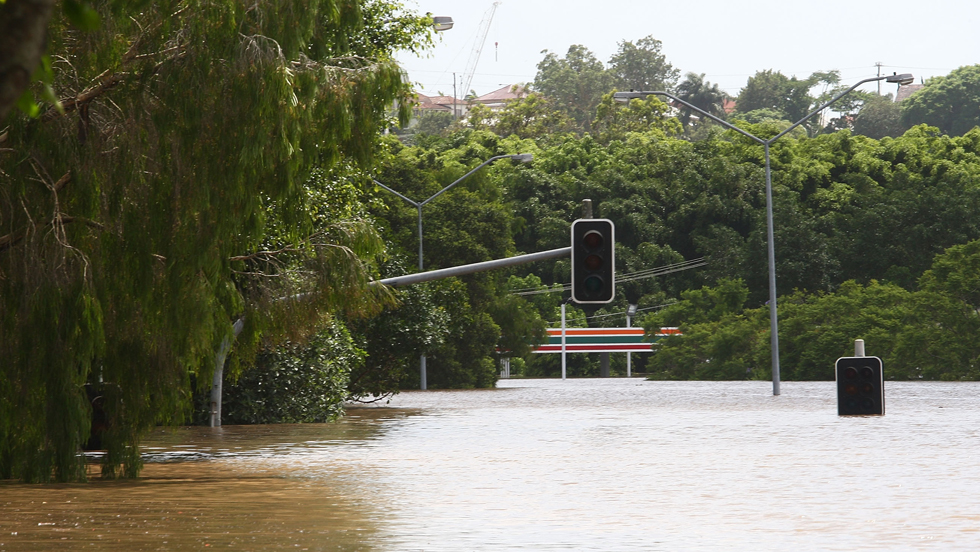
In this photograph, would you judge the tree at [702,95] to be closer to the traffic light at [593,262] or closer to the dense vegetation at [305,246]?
the dense vegetation at [305,246]

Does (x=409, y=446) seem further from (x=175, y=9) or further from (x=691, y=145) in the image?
(x=691, y=145)

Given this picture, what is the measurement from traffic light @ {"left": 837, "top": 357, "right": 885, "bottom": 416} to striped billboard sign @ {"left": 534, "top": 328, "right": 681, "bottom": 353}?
57.3 meters

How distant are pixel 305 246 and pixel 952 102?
12339 centimetres

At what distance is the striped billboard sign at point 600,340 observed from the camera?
260ft

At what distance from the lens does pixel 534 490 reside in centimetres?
1614

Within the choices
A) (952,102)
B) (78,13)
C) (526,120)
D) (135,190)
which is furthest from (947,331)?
(952,102)

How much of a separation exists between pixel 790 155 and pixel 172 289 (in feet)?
247

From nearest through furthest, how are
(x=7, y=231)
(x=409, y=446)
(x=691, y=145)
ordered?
(x=7, y=231)
(x=409, y=446)
(x=691, y=145)

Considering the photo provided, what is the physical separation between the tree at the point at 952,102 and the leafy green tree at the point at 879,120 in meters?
4.15

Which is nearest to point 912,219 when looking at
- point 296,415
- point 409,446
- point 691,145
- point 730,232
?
point 730,232

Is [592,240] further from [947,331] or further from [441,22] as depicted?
[947,331]

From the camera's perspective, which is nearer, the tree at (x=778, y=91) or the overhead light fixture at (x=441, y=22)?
the overhead light fixture at (x=441, y=22)

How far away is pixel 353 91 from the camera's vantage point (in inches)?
690

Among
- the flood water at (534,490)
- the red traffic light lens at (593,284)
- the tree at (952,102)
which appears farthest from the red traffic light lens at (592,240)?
the tree at (952,102)
